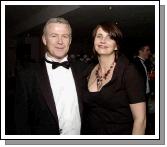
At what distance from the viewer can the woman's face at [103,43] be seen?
187 cm

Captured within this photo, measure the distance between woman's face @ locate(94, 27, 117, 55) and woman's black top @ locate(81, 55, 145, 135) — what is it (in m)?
0.09

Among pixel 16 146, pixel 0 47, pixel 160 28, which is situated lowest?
pixel 16 146

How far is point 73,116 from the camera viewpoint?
6.28 ft

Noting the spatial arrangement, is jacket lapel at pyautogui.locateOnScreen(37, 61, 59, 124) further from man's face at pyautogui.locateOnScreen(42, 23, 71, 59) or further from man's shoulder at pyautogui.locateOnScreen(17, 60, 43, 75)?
man's face at pyautogui.locateOnScreen(42, 23, 71, 59)

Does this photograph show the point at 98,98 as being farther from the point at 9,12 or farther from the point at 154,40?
the point at 9,12

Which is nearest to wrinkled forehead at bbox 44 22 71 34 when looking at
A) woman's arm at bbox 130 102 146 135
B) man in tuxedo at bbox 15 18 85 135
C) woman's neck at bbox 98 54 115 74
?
man in tuxedo at bbox 15 18 85 135

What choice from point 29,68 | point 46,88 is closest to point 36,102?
point 46,88

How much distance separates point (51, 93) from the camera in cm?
190

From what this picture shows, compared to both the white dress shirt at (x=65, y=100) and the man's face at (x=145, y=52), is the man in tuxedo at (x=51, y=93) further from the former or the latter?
the man's face at (x=145, y=52)

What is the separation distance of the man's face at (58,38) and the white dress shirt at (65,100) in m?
0.09

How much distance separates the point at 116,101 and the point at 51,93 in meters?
0.43

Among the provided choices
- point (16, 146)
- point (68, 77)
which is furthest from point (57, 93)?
point (16, 146)

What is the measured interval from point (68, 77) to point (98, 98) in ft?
0.91

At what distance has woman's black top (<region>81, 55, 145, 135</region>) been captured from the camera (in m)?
1.82
